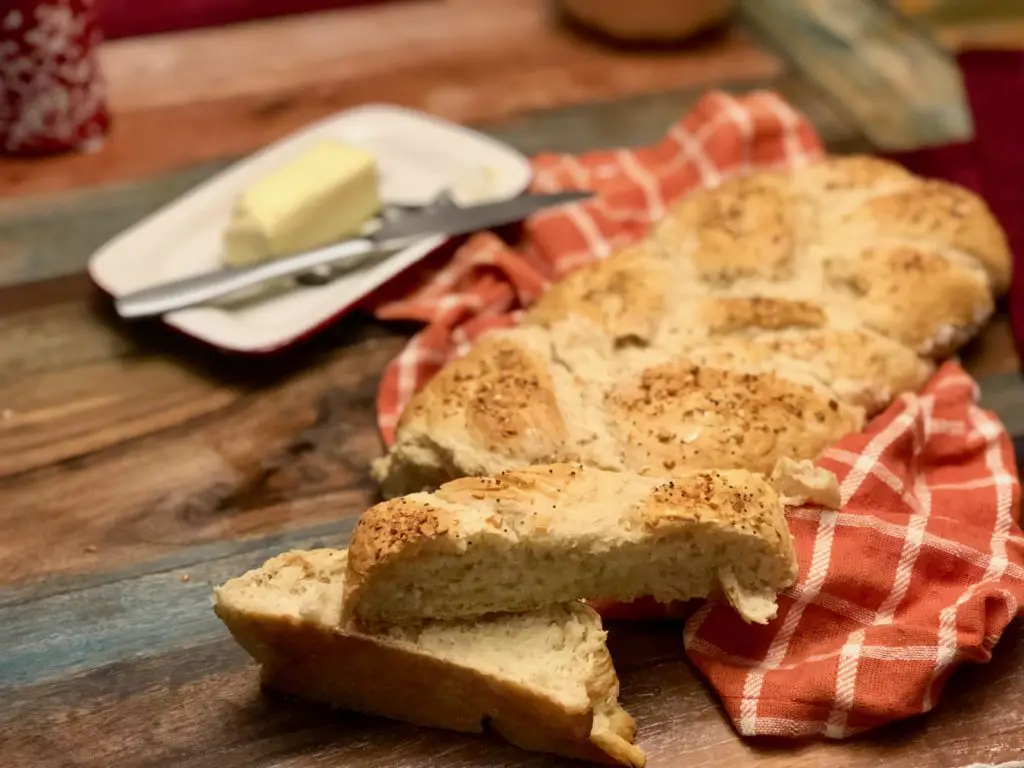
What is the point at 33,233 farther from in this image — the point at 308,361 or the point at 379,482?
the point at 379,482

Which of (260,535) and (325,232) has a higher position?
(325,232)

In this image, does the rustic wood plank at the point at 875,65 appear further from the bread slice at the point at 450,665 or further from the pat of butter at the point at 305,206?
the bread slice at the point at 450,665

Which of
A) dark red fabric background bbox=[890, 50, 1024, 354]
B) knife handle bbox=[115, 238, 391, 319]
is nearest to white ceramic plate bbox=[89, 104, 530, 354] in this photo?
knife handle bbox=[115, 238, 391, 319]

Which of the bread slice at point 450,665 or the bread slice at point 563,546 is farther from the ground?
the bread slice at point 563,546

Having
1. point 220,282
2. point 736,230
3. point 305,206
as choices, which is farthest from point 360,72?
point 736,230

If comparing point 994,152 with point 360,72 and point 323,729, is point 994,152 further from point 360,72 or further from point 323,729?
point 323,729

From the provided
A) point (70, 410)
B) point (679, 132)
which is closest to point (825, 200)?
point (679, 132)

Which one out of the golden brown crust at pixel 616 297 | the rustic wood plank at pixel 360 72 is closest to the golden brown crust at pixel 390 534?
the golden brown crust at pixel 616 297
